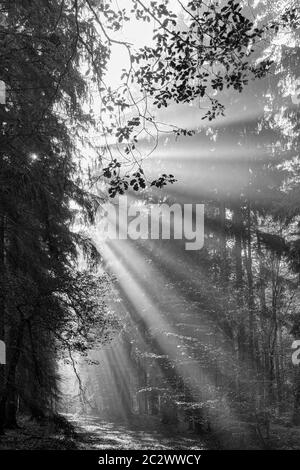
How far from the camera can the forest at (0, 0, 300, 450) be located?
6938mm

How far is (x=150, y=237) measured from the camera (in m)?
18.5

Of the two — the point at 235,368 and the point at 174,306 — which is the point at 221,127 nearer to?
the point at 174,306

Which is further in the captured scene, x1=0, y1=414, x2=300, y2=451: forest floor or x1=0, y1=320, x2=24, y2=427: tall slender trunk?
x1=0, y1=414, x2=300, y2=451: forest floor

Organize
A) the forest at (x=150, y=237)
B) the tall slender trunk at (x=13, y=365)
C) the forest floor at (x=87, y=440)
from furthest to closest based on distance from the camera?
the forest floor at (x=87, y=440), the tall slender trunk at (x=13, y=365), the forest at (x=150, y=237)

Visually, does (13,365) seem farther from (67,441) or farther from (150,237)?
(150,237)

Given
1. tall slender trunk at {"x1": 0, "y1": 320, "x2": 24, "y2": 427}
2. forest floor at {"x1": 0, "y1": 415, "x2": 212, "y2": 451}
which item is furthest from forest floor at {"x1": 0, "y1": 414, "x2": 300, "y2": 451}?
tall slender trunk at {"x1": 0, "y1": 320, "x2": 24, "y2": 427}

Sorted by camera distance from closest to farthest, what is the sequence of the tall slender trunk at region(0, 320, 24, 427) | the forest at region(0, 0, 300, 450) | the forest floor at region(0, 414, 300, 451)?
the forest at region(0, 0, 300, 450), the tall slender trunk at region(0, 320, 24, 427), the forest floor at region(0, 414, 300, 451)

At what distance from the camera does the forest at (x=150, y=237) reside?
6.94m

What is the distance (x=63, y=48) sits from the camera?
21.7 feet

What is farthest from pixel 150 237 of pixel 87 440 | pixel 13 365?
pixel 13 365

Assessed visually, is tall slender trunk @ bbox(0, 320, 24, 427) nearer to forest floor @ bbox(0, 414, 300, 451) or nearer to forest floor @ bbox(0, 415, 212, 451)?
forest floor @ bbox(0, 415, 212, 451)

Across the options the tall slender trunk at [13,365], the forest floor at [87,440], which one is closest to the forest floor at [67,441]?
the forest floor at [87,440]

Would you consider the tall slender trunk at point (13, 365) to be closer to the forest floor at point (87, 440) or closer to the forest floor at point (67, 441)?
the forest floor at point (67, 441)
